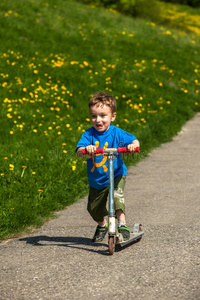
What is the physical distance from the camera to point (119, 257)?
372 cm

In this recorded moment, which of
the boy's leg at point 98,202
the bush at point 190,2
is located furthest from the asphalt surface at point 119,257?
the bush at point 190,2

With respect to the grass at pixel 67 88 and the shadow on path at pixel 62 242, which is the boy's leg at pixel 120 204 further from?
the grass at pixel 67 88

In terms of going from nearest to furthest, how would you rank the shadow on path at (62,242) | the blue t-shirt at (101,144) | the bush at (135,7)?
the blue t-shirt at (101,144), the shadow on path at (62,242), the bush at (135,7)

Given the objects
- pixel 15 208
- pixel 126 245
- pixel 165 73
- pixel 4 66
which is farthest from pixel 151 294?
pixel 165 73

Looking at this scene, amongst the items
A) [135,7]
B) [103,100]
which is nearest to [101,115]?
[103,100]

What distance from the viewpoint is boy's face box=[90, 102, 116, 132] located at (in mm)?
3771

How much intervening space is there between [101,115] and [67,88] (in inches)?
245

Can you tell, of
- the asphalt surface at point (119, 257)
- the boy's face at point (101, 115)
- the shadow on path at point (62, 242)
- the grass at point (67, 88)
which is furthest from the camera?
the grass at point (67, 88)

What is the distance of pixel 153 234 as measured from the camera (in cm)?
425

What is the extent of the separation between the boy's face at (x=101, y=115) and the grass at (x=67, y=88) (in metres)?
0.52

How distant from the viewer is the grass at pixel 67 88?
5.73 metres

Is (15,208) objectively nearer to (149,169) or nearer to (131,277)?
(131,277)

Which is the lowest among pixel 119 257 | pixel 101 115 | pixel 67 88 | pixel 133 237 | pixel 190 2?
pixel 119 257

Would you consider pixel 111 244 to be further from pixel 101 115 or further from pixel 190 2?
pixel 190 2
